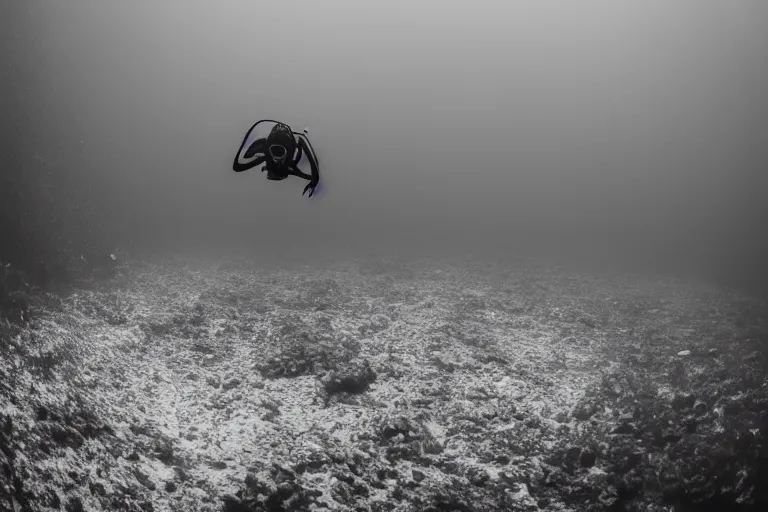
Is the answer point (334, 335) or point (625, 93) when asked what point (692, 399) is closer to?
point (334, 335)

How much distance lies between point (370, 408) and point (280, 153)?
9.48 metres

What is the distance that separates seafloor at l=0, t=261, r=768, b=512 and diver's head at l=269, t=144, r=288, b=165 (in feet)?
24.7

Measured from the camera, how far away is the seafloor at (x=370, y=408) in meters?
7.08

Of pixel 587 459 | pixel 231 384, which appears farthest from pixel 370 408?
pixel 587 459

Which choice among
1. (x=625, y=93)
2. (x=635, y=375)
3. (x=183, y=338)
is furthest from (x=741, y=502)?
(x=625, y=93)

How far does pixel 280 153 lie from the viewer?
2.15 m

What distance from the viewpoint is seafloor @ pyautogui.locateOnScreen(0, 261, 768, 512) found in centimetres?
708

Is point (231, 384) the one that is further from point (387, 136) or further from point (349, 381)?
point (387, 136)

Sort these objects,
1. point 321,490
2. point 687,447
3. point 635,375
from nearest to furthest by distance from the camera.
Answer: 1. point 321,490
2. point 687,447
3. point 635,375

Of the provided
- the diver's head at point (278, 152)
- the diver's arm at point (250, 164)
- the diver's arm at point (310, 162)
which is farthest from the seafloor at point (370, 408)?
the diver's head at point (278, 152)

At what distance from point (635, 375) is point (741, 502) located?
5.28 meters

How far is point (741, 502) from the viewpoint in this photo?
6523mm

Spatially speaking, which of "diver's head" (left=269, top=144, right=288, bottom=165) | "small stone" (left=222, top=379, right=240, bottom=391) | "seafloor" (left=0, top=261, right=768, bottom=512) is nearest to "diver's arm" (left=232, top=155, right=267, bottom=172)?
"diver's head" (left=269, top=144, right=288, bottom=165)

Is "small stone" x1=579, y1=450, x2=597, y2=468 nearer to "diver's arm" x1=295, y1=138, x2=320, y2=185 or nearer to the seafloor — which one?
the seafloor
